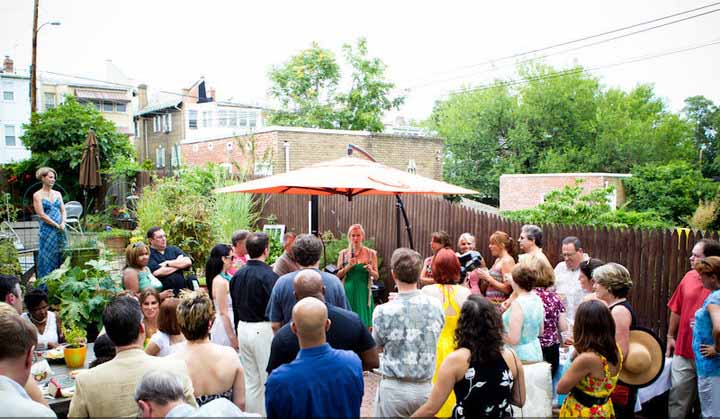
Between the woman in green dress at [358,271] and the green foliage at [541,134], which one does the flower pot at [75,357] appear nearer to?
the woman in green dress at [358,271]

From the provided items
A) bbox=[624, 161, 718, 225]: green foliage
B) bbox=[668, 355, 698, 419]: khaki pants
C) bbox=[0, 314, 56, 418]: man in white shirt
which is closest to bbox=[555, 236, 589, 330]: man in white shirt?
bbox=[668, 355, 698, 419]: khaki pants

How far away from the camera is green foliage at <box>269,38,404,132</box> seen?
30750 millimetres

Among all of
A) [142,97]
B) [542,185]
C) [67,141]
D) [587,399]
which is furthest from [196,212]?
[142,97]

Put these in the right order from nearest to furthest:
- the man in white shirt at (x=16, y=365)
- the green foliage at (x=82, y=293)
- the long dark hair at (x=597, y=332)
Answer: the man in white shirt at (x=16, y=365) < the long dark hair at (x=597, y=332) < the green foliage at (x=82, y=293)

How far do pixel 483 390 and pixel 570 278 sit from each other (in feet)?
11.6

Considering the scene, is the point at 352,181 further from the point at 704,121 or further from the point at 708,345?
the point at 704,121

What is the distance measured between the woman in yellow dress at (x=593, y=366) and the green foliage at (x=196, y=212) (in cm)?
800

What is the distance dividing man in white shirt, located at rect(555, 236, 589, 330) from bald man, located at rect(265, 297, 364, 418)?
3978mm

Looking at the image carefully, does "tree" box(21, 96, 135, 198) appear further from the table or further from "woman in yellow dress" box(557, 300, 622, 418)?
"woman in yellow dress" box(557, 300, 622, 418)

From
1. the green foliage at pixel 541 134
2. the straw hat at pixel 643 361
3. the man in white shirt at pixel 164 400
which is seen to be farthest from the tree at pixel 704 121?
the man in white shirt at pixel 164 400

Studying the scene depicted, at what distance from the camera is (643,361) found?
12.5 ft

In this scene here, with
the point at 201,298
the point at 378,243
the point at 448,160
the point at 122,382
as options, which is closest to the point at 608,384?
the point at 201,298

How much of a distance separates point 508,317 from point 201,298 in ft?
7.52

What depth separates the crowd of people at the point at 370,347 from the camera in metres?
2.64
